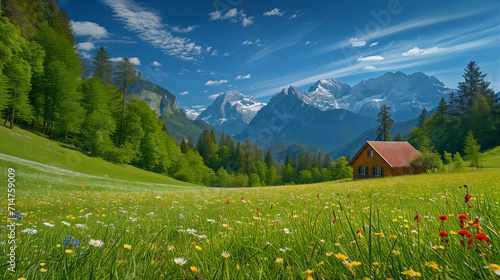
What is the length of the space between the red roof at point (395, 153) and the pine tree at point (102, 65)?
202 ft

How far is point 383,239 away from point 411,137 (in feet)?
308

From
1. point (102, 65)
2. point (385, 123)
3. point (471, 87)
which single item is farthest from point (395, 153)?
point (102, 65)

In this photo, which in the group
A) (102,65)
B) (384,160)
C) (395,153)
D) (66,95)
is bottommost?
(384,160)

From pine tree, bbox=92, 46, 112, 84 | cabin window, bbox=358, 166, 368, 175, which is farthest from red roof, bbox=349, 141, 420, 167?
pine tree, bbox=92, 46, 112, 84

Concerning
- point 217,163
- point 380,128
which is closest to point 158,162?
point 217,163

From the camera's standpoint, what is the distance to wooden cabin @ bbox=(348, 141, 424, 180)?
4553 cm

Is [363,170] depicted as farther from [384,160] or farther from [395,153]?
[395,153]

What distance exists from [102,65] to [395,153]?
Answer: 68.7 metres

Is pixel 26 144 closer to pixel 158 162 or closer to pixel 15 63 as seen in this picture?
pixel 15 63

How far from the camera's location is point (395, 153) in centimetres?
4841

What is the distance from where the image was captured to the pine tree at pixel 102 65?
5288 cm

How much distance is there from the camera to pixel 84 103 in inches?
1676

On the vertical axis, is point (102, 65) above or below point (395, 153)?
above

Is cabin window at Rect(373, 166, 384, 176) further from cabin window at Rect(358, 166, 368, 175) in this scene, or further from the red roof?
the red roof
